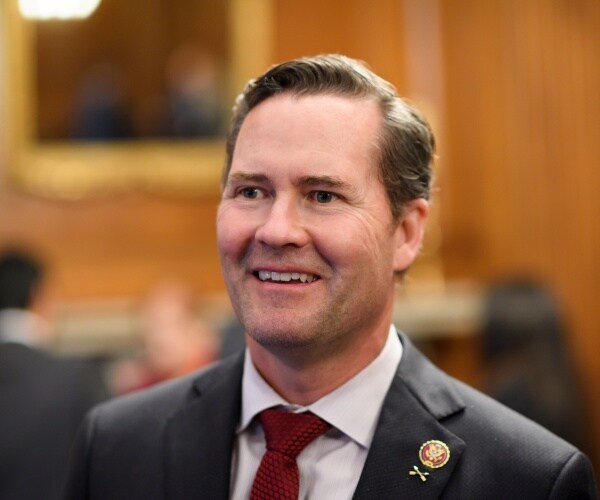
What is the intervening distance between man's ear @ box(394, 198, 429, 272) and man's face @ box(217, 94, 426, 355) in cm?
8

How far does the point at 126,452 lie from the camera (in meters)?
2.31

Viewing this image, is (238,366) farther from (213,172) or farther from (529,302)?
(213,172)

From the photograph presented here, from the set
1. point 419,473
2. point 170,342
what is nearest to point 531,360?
point 170,342

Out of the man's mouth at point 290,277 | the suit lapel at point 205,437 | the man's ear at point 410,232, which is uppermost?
the man's ear at point 410,232

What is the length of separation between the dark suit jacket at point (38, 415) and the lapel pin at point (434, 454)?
2.26m

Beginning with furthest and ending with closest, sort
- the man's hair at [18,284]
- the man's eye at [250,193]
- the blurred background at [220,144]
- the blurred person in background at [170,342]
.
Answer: the blurred background at [220,144]
the blurred person in background at [170,342]
the man's hair at [18,284]
the man's eye at [250,193]

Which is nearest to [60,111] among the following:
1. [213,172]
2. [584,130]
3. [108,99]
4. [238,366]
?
[108,99]

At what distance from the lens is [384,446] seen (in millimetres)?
2125

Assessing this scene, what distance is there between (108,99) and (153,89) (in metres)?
0.33

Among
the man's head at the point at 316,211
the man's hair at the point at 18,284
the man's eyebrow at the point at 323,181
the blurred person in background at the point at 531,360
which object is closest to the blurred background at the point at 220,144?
the man's hair at the point at 18,284

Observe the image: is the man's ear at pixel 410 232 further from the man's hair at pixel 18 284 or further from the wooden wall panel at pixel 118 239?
the wooden wall panel at pixel 118 239

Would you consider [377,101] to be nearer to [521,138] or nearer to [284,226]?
[284,226]

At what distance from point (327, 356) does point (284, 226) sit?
0.29 m

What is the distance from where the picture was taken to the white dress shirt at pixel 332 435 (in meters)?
2.14
